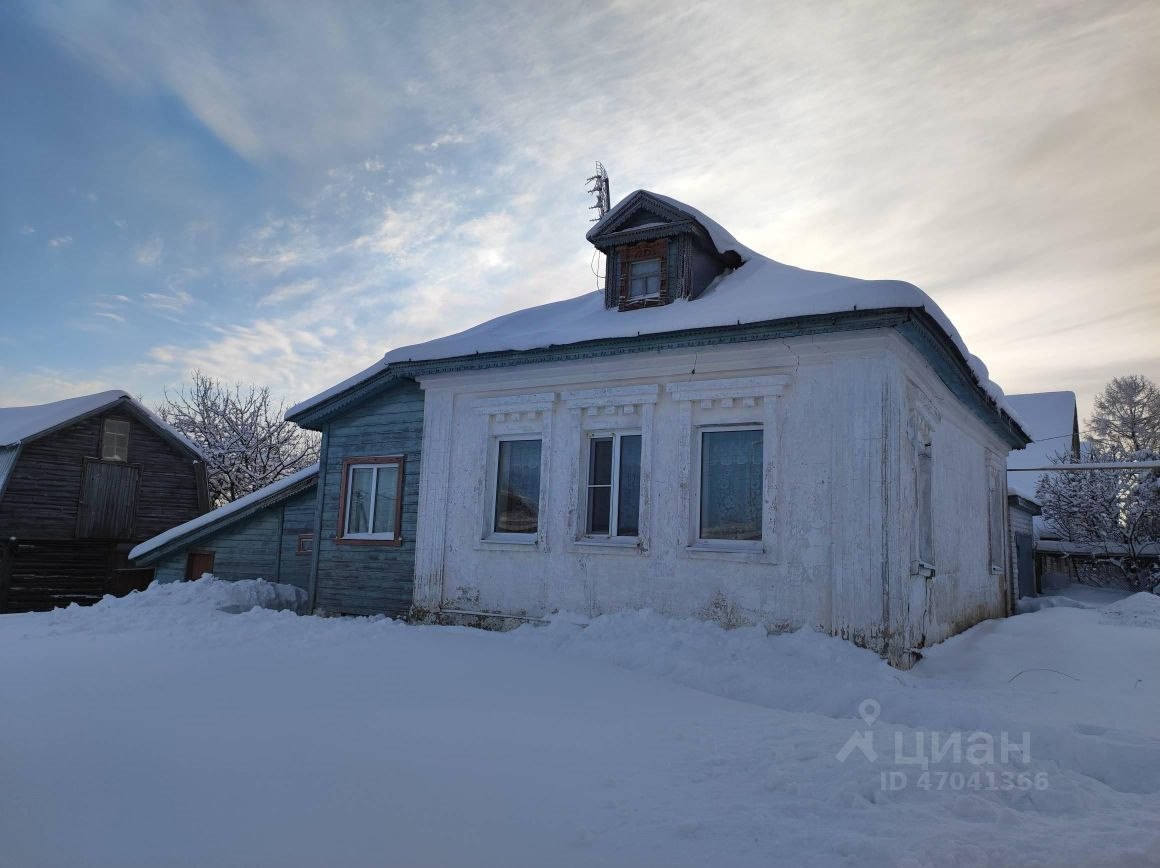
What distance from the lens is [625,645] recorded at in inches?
311

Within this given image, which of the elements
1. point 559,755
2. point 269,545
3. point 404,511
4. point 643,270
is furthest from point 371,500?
point 559,755

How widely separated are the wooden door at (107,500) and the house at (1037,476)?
26.4 metres

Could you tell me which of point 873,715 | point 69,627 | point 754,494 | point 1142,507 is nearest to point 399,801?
point 873,715

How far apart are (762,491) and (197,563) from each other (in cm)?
1337

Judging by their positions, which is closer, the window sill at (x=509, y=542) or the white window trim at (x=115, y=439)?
the window sill at (x=509, y=542)

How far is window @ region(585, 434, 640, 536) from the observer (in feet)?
32.2

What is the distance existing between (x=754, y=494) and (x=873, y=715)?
3212mm

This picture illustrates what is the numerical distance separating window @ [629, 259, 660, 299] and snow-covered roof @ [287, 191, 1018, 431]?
1.36 ft

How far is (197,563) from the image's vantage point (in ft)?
55.2

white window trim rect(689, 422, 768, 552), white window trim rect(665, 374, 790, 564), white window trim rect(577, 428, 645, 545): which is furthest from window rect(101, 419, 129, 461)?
white window trim rect(689, 422, 768, 552)

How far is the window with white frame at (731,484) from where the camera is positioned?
8945mm

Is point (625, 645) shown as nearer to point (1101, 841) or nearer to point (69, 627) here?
point (1101, 841)

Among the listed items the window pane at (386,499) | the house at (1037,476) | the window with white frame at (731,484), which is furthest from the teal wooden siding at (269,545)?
the house at (1037,476)

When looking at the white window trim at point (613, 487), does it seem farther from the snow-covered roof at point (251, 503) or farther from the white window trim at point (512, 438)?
the snow-covered roof at point (251, 503)
